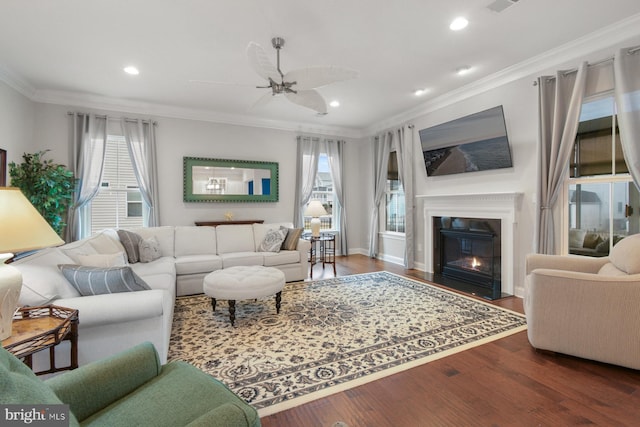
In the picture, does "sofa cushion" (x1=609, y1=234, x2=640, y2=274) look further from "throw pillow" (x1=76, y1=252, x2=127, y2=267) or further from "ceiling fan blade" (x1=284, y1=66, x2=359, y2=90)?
"throw pillow" (x1=76, y1=252, x2=127, y2=267)

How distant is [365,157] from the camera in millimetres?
7109

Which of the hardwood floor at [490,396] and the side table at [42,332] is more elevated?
the side table at [42,332]

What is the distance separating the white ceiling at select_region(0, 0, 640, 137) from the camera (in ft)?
8.92

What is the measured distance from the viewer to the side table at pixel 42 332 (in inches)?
57.4

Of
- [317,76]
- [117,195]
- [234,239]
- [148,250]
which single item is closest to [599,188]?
[317,76]

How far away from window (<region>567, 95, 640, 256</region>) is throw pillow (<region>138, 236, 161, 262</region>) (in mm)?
5133

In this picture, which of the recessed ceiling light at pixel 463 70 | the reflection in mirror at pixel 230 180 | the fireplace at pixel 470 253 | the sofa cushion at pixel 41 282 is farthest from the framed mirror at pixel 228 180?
the recessed ceiling light at pixel 463 70

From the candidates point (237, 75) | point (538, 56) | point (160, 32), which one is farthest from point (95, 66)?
point (538, 56)

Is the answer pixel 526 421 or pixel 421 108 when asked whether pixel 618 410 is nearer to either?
pixel 526 421

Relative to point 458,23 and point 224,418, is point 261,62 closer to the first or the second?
point 458,23

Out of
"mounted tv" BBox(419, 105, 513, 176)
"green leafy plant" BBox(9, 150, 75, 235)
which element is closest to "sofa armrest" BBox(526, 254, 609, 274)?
"mounted tv" BBox(419, 105, 513, 176)

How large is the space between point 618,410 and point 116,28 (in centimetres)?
489

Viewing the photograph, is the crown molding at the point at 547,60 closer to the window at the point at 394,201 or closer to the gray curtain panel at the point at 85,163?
the window at the point at 394,201

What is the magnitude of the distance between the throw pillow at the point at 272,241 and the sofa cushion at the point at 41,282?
2.74 m
